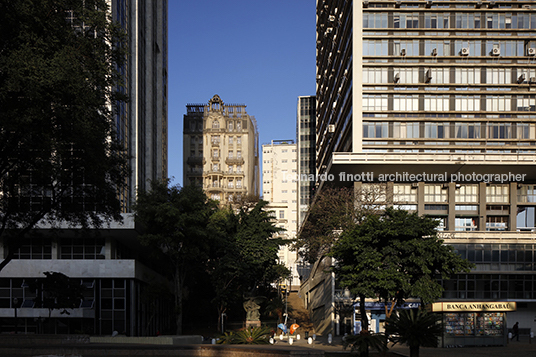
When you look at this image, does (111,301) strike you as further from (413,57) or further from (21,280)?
(413,57)

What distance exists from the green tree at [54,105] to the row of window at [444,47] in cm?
4201

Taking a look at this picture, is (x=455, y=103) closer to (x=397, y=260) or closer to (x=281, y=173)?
(x=397, y=260)

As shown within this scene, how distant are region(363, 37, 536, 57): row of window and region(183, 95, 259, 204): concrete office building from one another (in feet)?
301

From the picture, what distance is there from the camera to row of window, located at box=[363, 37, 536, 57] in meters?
62.6

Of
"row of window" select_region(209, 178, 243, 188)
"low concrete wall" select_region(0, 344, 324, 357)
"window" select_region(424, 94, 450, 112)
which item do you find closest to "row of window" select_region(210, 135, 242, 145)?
"row of window" select_region(209, 178, 243, 188)

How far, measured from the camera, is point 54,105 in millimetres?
21953

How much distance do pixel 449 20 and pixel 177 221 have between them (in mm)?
37941

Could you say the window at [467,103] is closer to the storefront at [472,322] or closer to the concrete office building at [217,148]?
the storefront at [472,322]

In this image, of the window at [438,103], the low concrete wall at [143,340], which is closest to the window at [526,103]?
the window at [438,103]

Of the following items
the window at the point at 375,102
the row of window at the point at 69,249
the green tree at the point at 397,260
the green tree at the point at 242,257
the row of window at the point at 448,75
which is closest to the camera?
the green tree at the point at 397,260

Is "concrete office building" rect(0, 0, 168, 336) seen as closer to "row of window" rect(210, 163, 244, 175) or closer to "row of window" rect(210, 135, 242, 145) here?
"row of window" rect(210, 163, 244, 175)

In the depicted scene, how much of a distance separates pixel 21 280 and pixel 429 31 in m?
48.8

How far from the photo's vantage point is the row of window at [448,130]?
203 feet

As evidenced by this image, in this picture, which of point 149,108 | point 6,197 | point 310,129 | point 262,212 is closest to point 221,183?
point 310,129
